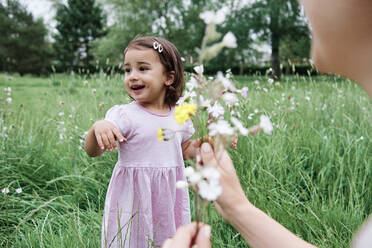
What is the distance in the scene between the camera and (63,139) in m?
3.09

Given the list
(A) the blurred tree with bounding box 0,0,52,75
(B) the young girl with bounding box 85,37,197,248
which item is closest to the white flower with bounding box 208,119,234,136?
(B) the young girl with bounding box 85,37,197,248

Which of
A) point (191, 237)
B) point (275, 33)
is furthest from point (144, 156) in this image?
point (275, 33)

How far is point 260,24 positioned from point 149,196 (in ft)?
71.7

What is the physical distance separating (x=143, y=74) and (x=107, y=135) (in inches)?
14.5

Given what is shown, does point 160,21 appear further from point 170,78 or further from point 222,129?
point 222,129

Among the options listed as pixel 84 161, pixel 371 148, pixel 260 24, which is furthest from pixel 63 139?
pixel 260 24

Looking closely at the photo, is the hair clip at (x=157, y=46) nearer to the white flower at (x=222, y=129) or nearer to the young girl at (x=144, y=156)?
the young girl at (x=144, y=156)

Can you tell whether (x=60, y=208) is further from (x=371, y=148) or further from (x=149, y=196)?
(x=371, y=148)

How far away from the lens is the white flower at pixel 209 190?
54cm

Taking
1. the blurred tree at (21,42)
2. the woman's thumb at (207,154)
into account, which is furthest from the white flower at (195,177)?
the blurred tree at (21,42)

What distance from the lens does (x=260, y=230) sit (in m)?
0.88

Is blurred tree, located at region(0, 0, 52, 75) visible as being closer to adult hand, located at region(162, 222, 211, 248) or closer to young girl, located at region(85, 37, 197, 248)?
young girl, located at region(85, 37, 197, 248)

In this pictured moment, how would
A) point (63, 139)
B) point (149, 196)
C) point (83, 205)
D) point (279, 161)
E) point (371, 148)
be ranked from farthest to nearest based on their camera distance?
point (63, 139)
point (371, 148)
point (83, 205)
point (279, 161)
point (149, 196)

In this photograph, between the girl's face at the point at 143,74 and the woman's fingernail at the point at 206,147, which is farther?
the girl's face at the point at 143,74
